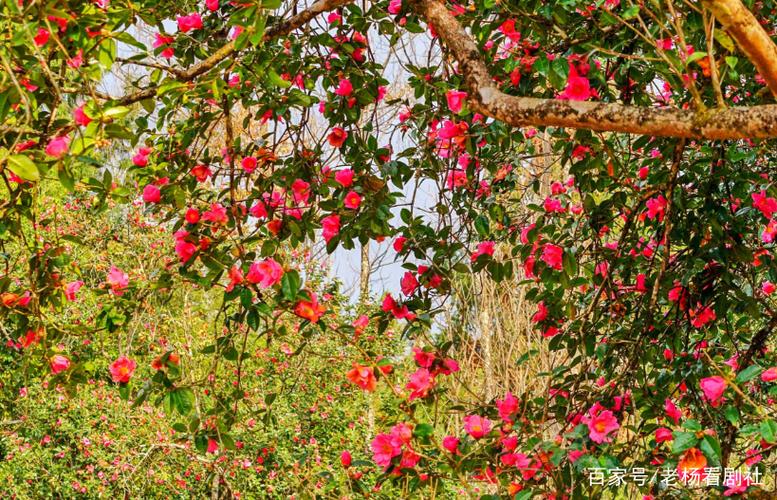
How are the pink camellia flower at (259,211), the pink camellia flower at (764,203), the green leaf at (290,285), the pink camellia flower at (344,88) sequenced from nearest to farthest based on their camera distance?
the green leaf at (290,285)
the pink camellia flower at (259,211)
the pink camellia flower at (344,88)
the pink camellia flower at (764,203)

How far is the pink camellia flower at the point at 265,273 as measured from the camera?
1.62 meters

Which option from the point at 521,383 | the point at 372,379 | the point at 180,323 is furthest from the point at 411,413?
the point at 521,383

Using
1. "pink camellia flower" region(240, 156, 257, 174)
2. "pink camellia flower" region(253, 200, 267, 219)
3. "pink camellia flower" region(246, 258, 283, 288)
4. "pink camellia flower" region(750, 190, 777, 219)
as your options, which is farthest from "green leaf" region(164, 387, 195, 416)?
Result: "pink camellia flower" region(750, 190, 777, 219)

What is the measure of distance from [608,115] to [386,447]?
89 cm

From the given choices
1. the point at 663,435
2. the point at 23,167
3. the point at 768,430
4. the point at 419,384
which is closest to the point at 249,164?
the point at 419,384

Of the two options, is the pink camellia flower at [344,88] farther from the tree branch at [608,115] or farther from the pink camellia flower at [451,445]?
the pink camellia flower at [451,445]

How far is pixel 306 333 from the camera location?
1859 millimetres

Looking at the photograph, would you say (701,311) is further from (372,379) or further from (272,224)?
(272,224)

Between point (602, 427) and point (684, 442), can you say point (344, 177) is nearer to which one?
point (602, 427)

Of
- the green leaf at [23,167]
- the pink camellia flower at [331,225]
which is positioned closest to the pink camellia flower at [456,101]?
the pink camellia flower at [331,225]

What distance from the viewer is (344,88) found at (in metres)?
2.04

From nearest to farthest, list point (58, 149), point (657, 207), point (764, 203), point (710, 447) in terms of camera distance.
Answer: point (58, 149) → point (710, 447) → point (764, 203) → point (657, 207)

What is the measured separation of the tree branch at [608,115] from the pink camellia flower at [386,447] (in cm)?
76

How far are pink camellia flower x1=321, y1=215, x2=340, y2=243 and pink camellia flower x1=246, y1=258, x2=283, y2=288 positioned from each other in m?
0.26
